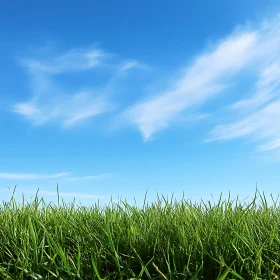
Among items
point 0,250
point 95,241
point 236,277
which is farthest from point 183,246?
point 0,250

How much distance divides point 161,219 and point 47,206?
3.37 ft

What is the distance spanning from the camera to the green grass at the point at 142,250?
1983mm

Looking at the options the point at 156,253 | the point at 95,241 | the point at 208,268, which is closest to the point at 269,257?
the point at 208,268

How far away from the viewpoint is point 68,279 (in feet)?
6.47

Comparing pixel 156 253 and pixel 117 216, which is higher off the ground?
pixel 117 216

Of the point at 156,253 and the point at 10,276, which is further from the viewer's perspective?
the point at 156,253

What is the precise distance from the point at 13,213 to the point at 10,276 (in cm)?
92

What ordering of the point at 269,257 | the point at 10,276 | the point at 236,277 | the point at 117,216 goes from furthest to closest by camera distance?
the point at 117,216, the point at 269,257, the point at 10,276, the point at 236,277

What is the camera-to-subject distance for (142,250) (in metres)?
2.29

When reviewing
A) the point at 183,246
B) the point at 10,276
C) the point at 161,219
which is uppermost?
the point at 161,219

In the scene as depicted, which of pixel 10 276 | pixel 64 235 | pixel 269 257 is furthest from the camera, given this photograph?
pixel 64 235

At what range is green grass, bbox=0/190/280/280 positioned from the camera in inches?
78.1

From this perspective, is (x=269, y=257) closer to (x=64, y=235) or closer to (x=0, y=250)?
(x=64, y=235)

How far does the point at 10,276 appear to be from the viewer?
207 cm
